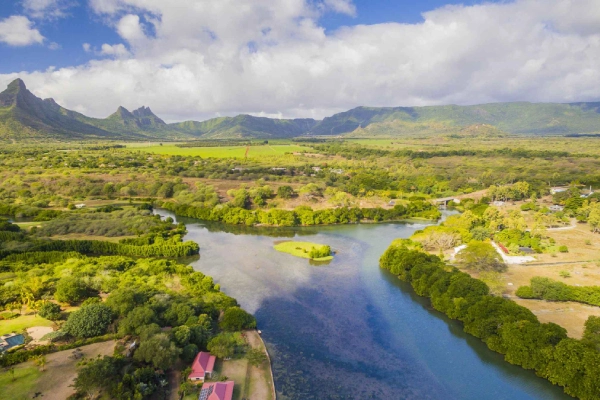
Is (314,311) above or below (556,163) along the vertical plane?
below

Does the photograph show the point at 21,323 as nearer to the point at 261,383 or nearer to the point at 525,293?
the point at 261,383

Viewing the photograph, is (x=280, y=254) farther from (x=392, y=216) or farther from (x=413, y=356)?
(x=392, y=216)

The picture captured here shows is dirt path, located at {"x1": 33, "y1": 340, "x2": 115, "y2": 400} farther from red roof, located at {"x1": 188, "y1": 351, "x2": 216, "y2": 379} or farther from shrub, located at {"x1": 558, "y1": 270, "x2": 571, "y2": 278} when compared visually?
shrub, located at {"x1": 558, "y1": 270, "x2": 571, "y2": 278}

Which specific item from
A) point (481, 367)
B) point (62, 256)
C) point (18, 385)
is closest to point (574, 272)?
point (481, 367)

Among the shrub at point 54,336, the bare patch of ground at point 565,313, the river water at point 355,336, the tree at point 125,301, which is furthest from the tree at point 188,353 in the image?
the bare patch of ground at point 565,313

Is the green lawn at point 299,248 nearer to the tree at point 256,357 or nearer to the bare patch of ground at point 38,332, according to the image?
the tree at point 256,357

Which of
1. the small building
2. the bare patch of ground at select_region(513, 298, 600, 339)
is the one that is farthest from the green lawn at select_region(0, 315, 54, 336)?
the bare patch of ground at select_region(513, 298, 600, 339)

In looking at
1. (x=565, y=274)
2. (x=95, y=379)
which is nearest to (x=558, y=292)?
(x=565, y=274)
